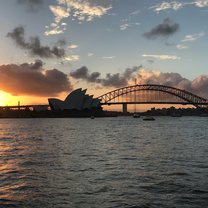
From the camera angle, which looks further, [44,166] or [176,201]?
[44,166]

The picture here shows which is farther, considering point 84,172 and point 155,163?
point 155,163

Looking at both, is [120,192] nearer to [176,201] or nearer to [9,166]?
[176,201]

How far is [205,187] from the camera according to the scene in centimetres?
1839

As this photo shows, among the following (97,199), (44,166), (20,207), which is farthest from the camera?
(44,166)

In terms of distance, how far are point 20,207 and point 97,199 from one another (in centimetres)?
346

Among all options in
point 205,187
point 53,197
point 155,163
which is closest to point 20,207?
point 53,197

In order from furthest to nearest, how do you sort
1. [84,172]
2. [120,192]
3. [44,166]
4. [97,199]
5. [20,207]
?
[44,166]
[84,172]
[120,192]
[97,199]
[20,207]

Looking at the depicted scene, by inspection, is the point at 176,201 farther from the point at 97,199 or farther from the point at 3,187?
the point at 3,187

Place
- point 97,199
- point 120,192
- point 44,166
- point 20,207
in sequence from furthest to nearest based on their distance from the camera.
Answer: point 44,166 < point 120,192 < point 97,199 < point 20,207

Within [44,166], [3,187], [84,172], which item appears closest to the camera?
[3,187]

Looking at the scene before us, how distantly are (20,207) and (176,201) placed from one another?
684 centimetres

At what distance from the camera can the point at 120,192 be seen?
691 inches

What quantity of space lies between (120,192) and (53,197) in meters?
3.36

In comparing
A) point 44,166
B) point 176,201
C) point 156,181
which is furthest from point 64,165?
point 176,201
